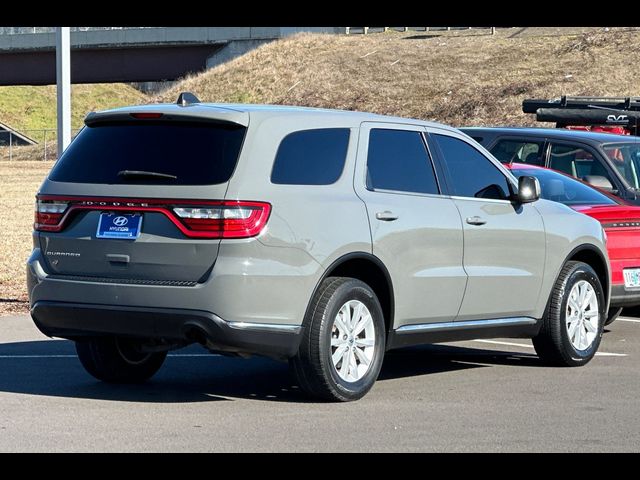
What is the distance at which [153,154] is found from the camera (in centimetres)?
845

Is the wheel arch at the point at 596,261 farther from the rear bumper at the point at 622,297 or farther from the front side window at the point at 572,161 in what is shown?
the front side window at the point at 572,161

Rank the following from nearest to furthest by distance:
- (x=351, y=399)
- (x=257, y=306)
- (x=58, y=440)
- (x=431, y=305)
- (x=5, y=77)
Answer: (x=58, y=440) → (x=257, y=306) → (x=351, y=399) → (x=431, y=305) → (x=5, y=77)

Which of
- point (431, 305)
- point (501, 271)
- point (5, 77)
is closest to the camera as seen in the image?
point (431, 305)

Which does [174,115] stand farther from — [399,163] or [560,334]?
[560,334]

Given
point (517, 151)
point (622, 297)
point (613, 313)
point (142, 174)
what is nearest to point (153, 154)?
point (142, 174)

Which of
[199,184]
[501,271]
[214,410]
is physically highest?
[199,184]

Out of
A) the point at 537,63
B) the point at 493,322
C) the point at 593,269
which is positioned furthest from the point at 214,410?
the point at 537,63

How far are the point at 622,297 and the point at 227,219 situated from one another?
5.18 metres

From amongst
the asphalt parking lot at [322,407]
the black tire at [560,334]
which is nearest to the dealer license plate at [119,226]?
the asphalt parking lot at [322,407]

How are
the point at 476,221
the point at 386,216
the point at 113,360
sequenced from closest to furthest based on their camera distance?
the point at 386,216 → the point at 113,360 → the point at 476,221

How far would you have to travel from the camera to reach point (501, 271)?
388 inches

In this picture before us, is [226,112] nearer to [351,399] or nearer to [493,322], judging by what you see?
[351,399]

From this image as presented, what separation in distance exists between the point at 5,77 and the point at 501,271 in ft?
231

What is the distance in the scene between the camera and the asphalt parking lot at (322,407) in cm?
728
